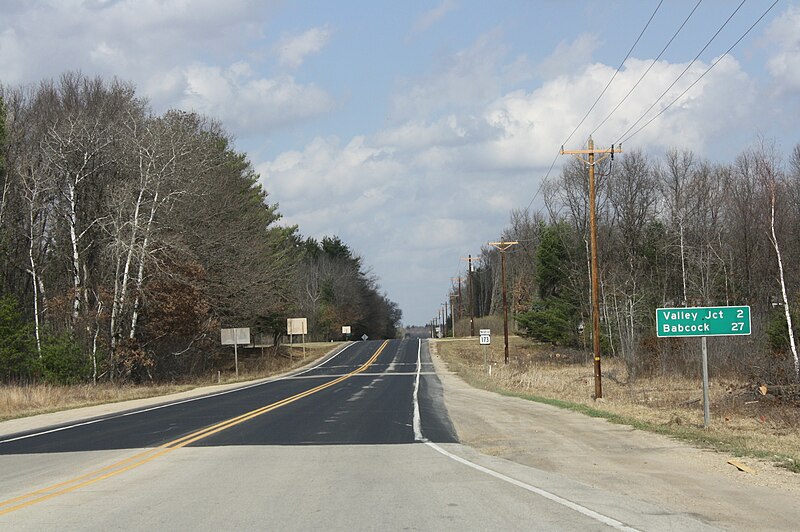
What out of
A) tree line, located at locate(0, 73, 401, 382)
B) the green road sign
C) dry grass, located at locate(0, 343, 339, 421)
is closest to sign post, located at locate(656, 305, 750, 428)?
the green road sign

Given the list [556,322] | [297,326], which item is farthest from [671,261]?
[297,326]

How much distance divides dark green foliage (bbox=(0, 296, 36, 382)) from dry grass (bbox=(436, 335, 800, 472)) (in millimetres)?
25048

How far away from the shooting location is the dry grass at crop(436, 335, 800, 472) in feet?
52.3

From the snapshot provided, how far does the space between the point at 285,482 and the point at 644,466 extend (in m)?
5.82

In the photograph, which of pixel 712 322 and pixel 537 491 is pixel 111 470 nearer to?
pixel 537 491

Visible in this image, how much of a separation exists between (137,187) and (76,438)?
2927 centimetres

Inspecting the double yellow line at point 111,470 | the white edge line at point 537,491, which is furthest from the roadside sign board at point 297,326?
the white edge line at point 537,491

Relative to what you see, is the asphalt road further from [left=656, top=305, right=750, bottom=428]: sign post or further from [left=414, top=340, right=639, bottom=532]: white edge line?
[left=656, top=305, right=750, bottom=428]: sign post

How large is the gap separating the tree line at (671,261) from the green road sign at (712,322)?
13.6 m

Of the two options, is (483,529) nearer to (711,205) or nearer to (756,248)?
(756,248)

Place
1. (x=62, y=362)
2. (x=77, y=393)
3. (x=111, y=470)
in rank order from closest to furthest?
Result: (x=111, y=470), (x=77, y=393), (x=62, y=362)

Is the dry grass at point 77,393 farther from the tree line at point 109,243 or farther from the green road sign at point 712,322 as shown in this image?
the green road sign at point 712,322

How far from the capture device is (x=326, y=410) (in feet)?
82.5

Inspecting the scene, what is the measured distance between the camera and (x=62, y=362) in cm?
4188
